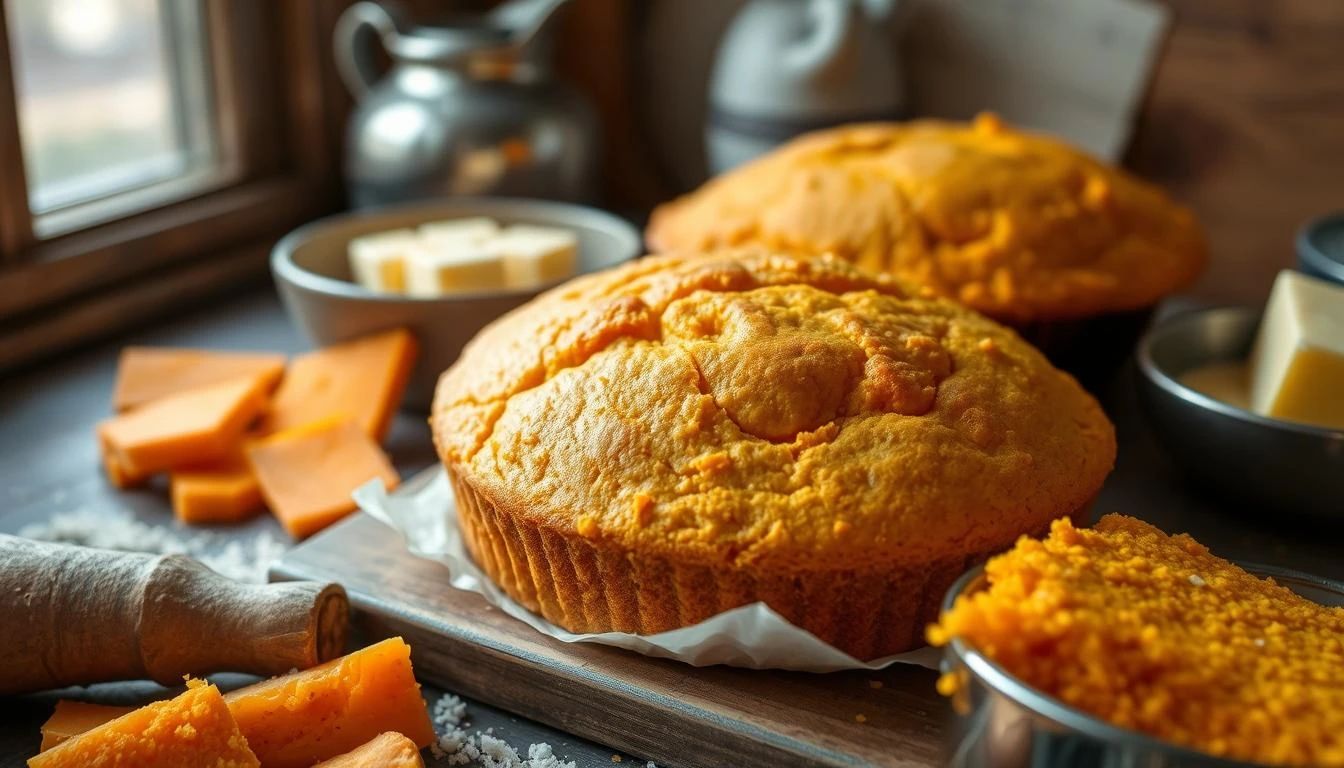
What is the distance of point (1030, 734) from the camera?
73cm

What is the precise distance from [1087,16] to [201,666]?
1.92 meters

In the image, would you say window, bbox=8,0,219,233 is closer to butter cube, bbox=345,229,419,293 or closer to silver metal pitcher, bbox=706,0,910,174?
butter cube, bbox=345,229,419,293

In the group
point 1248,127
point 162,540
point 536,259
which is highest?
point 1248,127

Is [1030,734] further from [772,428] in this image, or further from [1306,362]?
[1306,362]

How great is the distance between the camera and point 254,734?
937 millimetres

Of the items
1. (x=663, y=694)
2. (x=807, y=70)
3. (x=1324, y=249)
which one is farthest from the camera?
(x=807, y=70)

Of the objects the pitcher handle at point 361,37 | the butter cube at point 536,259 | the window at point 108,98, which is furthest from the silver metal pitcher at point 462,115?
the butter cube at point 536,259

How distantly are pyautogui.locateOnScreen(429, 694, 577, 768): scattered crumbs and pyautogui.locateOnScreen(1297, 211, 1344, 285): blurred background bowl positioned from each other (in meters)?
1.17

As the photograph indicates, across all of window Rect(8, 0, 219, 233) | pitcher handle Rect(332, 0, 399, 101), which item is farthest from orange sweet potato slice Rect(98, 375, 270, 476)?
pitcher handle Rect(332, 0, 399, 101)

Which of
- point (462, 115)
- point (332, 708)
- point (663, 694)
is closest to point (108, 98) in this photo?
point (462, 115)

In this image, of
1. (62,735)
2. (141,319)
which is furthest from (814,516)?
(141,319)

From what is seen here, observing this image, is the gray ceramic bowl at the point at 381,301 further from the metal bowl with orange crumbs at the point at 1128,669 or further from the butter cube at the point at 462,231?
the metal bowl with orange crumbs at the point at 1128,669

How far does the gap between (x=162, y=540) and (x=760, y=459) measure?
0.72 metres

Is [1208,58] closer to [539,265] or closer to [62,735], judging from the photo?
[539,265]
